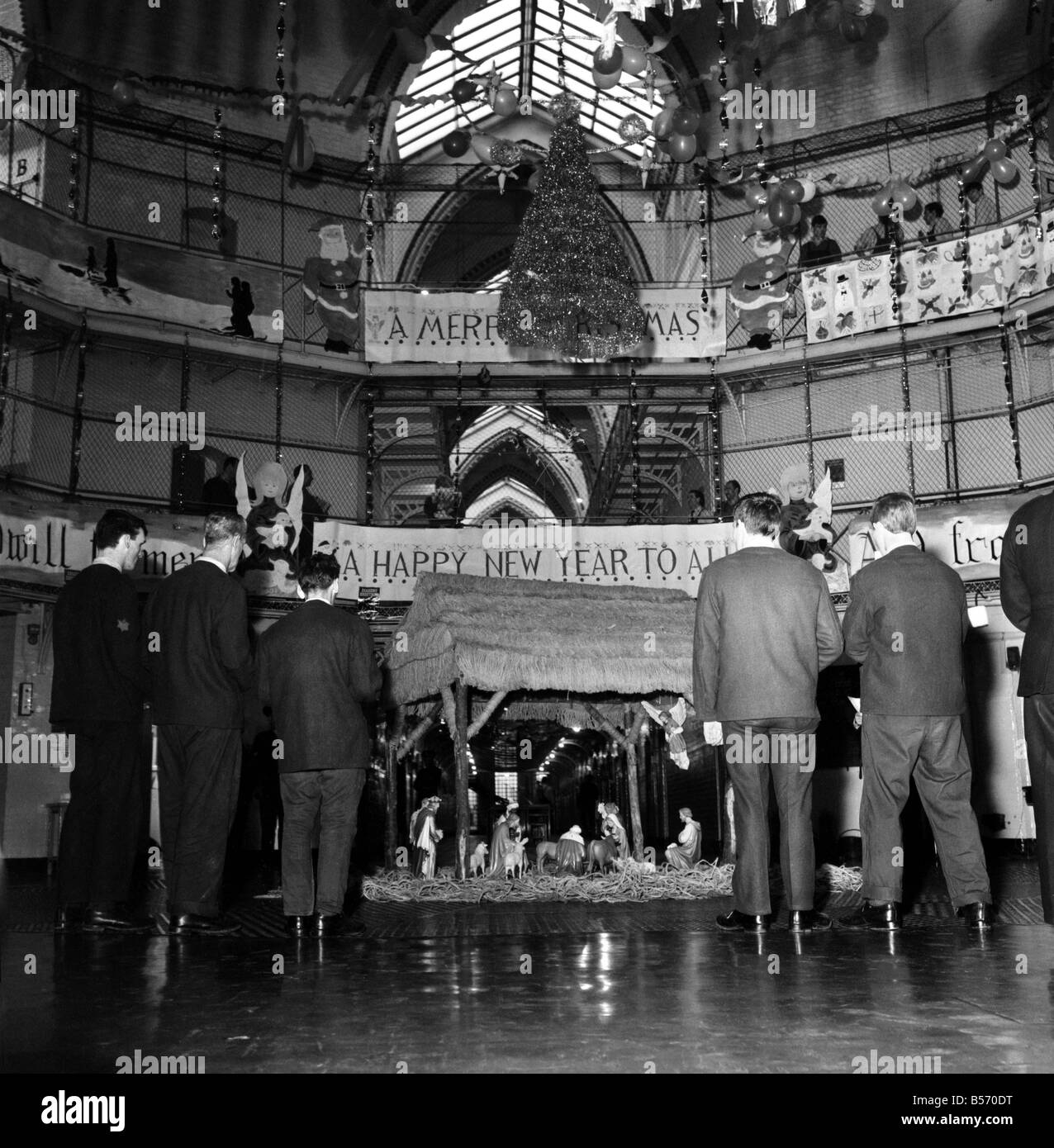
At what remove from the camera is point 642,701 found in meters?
10.8

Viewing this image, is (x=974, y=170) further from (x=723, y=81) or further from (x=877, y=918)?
(x=877, y=918)

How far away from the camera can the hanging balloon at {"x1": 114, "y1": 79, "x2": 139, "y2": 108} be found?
58.0 ft

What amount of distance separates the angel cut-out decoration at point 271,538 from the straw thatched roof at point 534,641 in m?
8.06

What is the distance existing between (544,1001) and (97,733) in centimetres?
390

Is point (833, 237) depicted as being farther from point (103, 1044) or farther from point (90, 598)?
point (103, 1044)

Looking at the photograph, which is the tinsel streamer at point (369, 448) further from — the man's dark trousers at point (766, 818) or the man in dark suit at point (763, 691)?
the man's dark trousers at point (766, 818)

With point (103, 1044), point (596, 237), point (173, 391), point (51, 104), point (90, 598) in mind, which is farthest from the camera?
point (173, 391)

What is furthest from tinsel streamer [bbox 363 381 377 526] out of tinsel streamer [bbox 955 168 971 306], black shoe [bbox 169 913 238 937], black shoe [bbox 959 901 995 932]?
black shoe [bbox 959 901 995 932]

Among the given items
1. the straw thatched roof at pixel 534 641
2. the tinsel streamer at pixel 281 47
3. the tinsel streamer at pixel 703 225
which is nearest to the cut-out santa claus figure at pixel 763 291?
the tinsel streamer at pixel 703 225

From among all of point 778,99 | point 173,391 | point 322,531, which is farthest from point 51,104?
point 778,99

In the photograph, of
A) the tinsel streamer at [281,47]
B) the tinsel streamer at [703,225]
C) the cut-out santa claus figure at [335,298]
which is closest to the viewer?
the tinsel streamer at [281,47]

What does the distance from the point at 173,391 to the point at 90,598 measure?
1370 centimetres

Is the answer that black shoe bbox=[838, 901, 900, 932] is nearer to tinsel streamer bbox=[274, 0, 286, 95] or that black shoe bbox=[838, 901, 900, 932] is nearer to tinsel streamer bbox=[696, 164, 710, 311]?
tinsel streamer bbox=[696, 164, 710, 311]

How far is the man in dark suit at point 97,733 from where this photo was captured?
22.1ft
